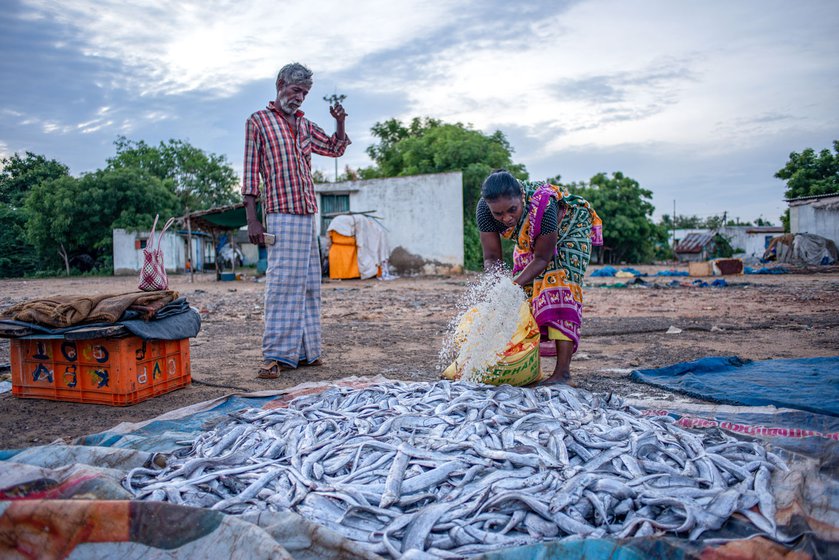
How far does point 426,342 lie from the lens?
6203mm

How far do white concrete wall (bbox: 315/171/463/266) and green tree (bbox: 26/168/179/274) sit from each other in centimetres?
1389

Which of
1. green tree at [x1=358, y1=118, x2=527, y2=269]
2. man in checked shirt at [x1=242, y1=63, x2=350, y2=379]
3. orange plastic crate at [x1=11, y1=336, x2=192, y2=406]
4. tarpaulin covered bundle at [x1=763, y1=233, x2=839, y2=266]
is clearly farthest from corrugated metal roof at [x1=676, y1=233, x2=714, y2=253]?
orange plastic crate at [x1=11, y1=336, x2=192, y2=406]

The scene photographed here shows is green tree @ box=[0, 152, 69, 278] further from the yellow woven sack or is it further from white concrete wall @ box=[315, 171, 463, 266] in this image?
the yellow woven sack

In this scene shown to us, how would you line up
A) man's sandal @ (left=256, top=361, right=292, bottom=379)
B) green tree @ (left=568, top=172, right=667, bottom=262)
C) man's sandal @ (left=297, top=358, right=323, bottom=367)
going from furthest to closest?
green tree @ (left=568, top=172, right=667, bottom=262), man's sandal @ (left=297, top=358, right=323, bottom=367), man's sandal @ (left=256, top=361, right=292, bottom=379)

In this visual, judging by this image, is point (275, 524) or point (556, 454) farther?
point (556, 454)

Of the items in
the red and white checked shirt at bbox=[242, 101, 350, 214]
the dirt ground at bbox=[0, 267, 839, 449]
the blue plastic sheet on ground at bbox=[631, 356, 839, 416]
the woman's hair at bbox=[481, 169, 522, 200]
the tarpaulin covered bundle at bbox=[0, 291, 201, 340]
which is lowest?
the dirt ground at bbox=[0, 267, 839, 449]

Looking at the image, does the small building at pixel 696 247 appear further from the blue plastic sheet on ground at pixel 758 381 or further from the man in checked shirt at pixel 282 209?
the man in checked shirt at pixel 282 209

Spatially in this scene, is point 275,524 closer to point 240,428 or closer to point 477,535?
point 477,535

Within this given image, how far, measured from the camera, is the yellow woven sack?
11.8 ft

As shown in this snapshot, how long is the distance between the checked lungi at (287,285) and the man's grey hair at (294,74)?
1.05 metres

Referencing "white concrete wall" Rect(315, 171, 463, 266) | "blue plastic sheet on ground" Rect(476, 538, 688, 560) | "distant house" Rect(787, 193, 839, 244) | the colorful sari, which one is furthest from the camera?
"distant house" Rect(787, 193, 839, 244)

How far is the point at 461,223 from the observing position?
2008 centimetres

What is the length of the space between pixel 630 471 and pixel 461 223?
713 inches

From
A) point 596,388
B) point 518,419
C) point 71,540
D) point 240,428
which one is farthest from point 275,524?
point 596,388
